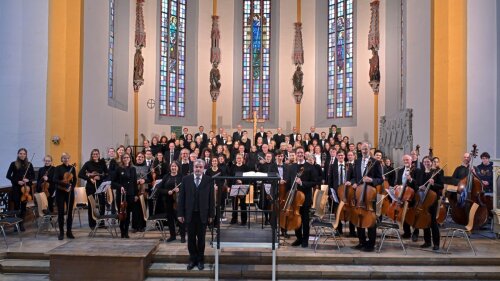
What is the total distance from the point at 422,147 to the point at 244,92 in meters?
9.41

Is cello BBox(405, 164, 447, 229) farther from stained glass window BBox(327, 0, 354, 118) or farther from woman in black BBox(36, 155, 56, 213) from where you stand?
stained glass window BBox(327, 0, 354, 118)

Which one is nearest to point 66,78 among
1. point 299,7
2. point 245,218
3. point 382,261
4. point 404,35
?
point 245,218

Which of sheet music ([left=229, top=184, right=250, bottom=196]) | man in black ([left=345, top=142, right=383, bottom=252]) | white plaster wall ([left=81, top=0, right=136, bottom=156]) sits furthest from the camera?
white plaster wall ([left=81, top=0, right=136, bottom=156])

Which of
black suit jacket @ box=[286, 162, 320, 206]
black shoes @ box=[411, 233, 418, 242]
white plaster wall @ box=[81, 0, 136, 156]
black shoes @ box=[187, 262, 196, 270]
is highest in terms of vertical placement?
white plaster wall @ box=[81, 0, 136, 156]

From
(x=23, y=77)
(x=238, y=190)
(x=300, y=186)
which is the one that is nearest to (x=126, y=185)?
(x=238, y=190)

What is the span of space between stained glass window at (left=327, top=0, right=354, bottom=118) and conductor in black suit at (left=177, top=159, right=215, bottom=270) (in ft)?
40.9

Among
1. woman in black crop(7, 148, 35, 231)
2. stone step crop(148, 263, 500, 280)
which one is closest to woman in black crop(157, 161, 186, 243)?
stone step crop(148, 263, 500, 280)

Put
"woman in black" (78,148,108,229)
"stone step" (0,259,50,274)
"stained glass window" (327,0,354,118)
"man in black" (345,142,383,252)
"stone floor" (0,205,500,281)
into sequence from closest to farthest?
"stone step" (0,259,50,274), "stone floor" (0,205,500,281), "man in black" (345,142,383,252), "woman in black" (78,148,108,229), "stained glass window" (327,0,354,118)

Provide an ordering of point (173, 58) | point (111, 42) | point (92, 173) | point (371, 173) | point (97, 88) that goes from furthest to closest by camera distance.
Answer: point (173, 58)
point (111, 42)
point (97, 88)
point (92, 173)
point (371, 173)

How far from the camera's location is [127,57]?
16.0 meters

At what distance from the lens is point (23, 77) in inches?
452

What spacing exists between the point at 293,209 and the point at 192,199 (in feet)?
5.57

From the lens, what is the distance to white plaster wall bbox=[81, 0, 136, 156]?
12039 mm

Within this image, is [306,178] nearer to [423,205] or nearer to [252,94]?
[423,205]
